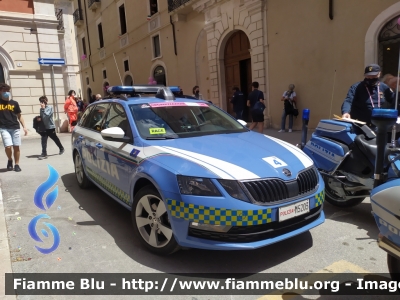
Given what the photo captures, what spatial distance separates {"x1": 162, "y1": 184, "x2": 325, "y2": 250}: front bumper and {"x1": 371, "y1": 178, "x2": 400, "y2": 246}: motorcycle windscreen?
72 centimetres

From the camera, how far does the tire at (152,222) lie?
2.99 meters

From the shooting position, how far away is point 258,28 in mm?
12258

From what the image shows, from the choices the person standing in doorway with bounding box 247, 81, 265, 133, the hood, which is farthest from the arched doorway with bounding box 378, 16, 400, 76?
the hood

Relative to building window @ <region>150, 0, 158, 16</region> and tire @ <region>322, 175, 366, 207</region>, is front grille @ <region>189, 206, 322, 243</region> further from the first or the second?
building window @ <region>150, 0, 158, 16</region>

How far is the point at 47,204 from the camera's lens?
5.01m

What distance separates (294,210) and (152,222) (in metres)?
1.30

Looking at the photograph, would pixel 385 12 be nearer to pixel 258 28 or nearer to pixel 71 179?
pixel 258 28

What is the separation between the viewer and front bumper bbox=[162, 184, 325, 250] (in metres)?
2.63

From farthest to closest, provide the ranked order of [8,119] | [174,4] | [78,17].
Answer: [78,17] → [174,4] → [8,119]

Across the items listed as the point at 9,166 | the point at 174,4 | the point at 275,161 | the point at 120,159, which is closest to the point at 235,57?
the point at 174,4

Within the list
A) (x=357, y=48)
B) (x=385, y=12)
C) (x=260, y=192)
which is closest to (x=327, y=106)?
A: (x=357, y=48)

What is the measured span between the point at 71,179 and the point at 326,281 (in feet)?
17.1

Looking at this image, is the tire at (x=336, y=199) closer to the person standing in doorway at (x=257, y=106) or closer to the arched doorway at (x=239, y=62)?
the person standing in doorway at (x=257, y=106)

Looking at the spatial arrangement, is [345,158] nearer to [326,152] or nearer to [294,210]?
[326,152]
